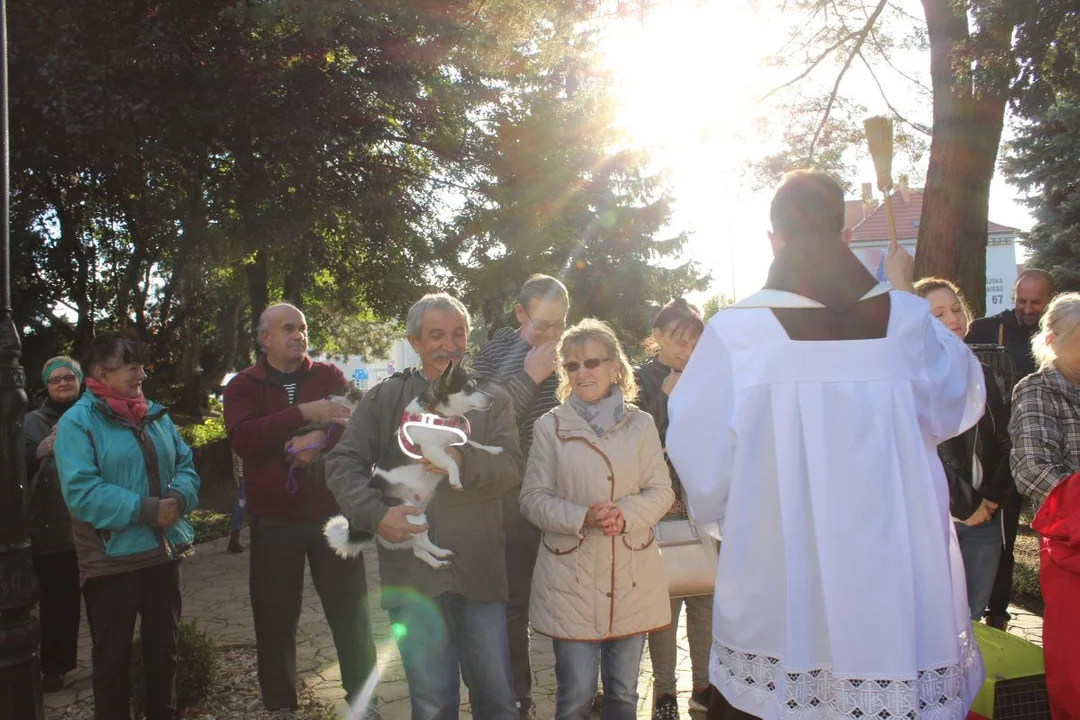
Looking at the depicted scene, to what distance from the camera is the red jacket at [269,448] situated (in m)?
4.54

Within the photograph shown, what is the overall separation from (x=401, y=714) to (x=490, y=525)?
1884 millimetres

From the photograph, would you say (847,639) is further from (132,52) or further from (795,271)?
(132,52)

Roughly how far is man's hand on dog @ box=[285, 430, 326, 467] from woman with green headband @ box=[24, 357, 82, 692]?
6.94 feet

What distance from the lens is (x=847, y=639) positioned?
2406mm

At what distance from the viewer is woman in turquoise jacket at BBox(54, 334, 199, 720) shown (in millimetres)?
4188

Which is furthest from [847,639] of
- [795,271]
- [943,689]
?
[795,271]

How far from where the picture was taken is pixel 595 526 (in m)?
3.76

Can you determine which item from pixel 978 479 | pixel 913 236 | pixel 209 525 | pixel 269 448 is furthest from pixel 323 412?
pixel 913 236

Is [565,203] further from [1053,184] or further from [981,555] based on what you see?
[981,555]

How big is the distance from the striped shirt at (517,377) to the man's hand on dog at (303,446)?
911 mm

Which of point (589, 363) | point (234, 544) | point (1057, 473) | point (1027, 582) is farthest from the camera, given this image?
point (234, 544)

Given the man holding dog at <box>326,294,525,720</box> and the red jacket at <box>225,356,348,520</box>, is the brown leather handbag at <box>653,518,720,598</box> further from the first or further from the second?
the red jacket at <box>225,356,348,520</box>

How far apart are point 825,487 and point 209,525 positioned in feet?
38.7

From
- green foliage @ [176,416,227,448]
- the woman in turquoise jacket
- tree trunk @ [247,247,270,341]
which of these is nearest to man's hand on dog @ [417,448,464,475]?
the woman in turquoise jacket
